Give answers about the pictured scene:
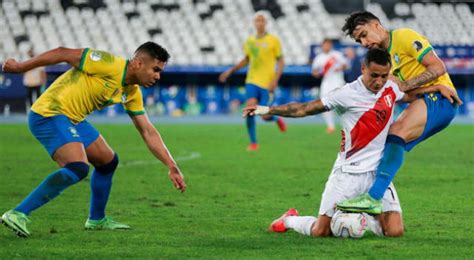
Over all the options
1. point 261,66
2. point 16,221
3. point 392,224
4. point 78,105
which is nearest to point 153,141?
point 78,105

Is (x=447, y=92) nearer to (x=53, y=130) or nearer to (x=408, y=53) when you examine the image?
(x=408, y=53)

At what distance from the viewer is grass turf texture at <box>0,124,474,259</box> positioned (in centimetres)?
808

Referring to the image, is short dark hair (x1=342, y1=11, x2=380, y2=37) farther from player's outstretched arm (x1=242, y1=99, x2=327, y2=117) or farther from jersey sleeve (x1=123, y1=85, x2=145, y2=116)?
jersey sleeve (x1=123, y1=85, x2=145, y2=116)

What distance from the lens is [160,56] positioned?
28.7 feet

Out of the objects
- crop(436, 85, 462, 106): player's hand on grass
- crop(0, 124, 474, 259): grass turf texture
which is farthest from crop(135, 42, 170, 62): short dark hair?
crop(436, 85, 462, 106): player's hand on grass

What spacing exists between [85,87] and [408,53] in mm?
2911

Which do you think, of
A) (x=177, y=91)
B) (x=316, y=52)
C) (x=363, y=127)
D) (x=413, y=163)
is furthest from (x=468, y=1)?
(x=363, y=127)

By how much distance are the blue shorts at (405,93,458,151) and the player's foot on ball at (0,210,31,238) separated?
3.39 metres

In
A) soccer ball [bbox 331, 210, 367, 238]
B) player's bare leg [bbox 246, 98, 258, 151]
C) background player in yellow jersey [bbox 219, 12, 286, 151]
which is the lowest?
player's bare leg [bbox 246, 98, 258, 151]

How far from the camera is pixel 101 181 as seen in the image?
9.26 metres

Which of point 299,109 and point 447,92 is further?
point 447,92

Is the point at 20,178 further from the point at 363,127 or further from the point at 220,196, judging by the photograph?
the point at 363,127

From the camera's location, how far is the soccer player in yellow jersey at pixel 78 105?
859 centimetres

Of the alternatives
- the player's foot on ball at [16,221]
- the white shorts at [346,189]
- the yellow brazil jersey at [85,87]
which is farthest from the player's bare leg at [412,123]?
the player's foot on ball at [16,221]
